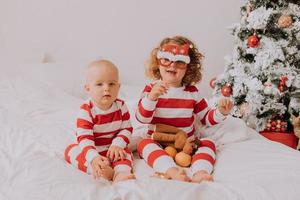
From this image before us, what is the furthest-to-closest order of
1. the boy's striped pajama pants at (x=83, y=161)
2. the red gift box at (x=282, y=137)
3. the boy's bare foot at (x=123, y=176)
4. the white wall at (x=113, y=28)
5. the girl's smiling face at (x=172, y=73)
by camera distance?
the white wall at (x=113, y=28)
the red gift box at (x=282, y=137)
the girl's smiling face at (x=172, y=73)
the boy's striped pajama pants at (x=83, y=161)
the boy's bare foot at (x=123, y=176)

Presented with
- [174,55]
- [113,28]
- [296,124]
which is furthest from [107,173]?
[113,28]

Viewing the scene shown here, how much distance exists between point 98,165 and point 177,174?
0.30 metres

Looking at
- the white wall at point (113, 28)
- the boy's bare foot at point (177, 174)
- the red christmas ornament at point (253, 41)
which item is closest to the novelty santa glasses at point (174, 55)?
the boy's bare foot at point (177, 174)

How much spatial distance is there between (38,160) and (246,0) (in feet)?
6.33

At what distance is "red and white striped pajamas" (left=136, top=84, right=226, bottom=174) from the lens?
5.47ft

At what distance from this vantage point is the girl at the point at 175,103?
1688mm

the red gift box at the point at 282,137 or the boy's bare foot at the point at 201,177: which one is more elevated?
the boy's bare foot at the point at 201,177

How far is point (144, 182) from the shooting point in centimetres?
133

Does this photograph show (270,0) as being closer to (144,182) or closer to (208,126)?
(208,126)

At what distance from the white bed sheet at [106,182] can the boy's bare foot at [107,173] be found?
0.03 meters

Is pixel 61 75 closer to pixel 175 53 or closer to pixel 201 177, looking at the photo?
pixel 175 53

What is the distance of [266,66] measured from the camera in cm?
260

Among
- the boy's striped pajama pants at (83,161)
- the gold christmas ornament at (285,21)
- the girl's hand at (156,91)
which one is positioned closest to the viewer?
the boy's striped pajama pants at (83,161)

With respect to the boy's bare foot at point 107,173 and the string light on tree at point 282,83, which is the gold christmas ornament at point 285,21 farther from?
the boy's bare foot at point 107,173
